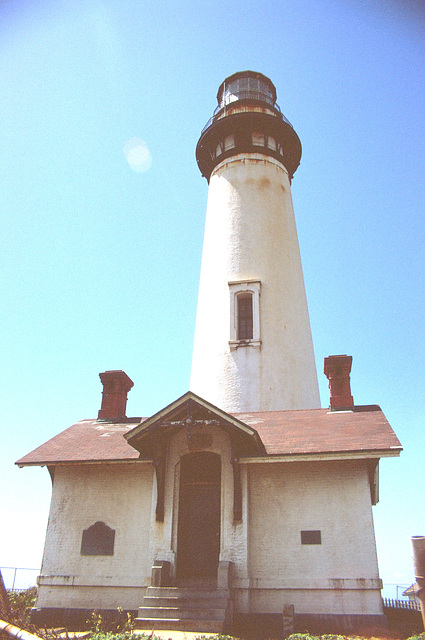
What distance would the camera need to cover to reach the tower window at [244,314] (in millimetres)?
17625

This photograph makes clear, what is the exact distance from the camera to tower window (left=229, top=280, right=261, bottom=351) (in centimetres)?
1762

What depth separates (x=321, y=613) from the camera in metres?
10.9

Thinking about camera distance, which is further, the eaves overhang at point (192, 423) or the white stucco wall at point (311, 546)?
the eaves overhang at point (192, 423)

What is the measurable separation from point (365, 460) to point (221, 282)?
9.07m

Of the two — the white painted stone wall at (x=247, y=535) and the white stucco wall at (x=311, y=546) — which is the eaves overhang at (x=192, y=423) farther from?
the white stucco wall at (x=311, y=546)

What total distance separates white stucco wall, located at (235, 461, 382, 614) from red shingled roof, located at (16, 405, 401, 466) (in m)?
0.55

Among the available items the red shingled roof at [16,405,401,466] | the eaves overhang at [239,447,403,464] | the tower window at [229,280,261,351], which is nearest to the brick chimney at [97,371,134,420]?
the red shingled roof at [16,405,401,466]

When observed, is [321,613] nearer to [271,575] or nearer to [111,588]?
[271,575]

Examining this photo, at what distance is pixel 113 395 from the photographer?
54.0 feet

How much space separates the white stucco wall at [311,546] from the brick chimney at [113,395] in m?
5.52

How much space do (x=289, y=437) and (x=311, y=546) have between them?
2555 millimetres

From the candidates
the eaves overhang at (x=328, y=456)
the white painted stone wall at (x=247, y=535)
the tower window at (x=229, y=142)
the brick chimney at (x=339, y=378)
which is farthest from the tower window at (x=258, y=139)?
the eaves overhang at (x=328, y=456)

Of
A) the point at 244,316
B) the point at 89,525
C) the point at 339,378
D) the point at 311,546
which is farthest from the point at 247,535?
the point at 244,316

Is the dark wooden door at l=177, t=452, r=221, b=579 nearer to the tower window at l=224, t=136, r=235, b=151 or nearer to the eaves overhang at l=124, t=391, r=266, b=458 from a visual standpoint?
the eaves overhang at l=124, t=391, r=266, b=458
